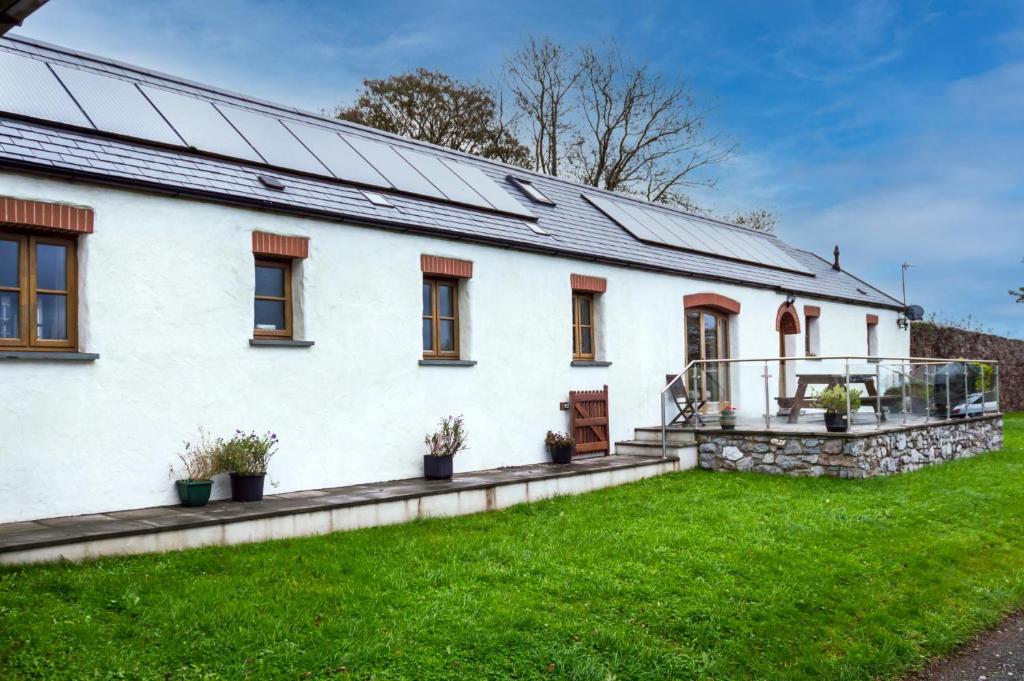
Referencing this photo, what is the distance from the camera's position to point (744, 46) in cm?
1441

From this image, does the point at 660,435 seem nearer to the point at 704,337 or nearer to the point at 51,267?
the point at 704,337

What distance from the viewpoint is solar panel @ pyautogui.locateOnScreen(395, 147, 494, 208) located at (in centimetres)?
1217

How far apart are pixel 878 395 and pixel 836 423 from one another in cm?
103

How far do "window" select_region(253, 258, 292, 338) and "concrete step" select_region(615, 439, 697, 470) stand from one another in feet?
20.0

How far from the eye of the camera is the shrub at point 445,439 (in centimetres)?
1012

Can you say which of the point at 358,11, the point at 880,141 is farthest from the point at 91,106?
the point at 880,141

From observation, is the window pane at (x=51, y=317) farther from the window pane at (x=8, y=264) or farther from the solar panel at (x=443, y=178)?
the solar panel at (x=443, y=178)

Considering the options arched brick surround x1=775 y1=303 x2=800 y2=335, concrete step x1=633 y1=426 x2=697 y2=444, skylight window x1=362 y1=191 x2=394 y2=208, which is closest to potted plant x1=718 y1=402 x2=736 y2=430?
concrete step x1=633 y1=426 x2=697 y2=444

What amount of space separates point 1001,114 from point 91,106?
14303 millimetres

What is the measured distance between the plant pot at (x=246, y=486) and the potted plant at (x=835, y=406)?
810cm

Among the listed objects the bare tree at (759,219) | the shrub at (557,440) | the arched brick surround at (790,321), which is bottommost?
the shrub at (557,440)

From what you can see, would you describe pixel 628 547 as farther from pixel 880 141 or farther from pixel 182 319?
pixel 880 141

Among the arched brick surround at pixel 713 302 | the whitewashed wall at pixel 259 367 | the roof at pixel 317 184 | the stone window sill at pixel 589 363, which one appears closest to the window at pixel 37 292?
the whitewashed wall at pixel 259 367

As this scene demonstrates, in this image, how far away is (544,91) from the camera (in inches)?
1088
